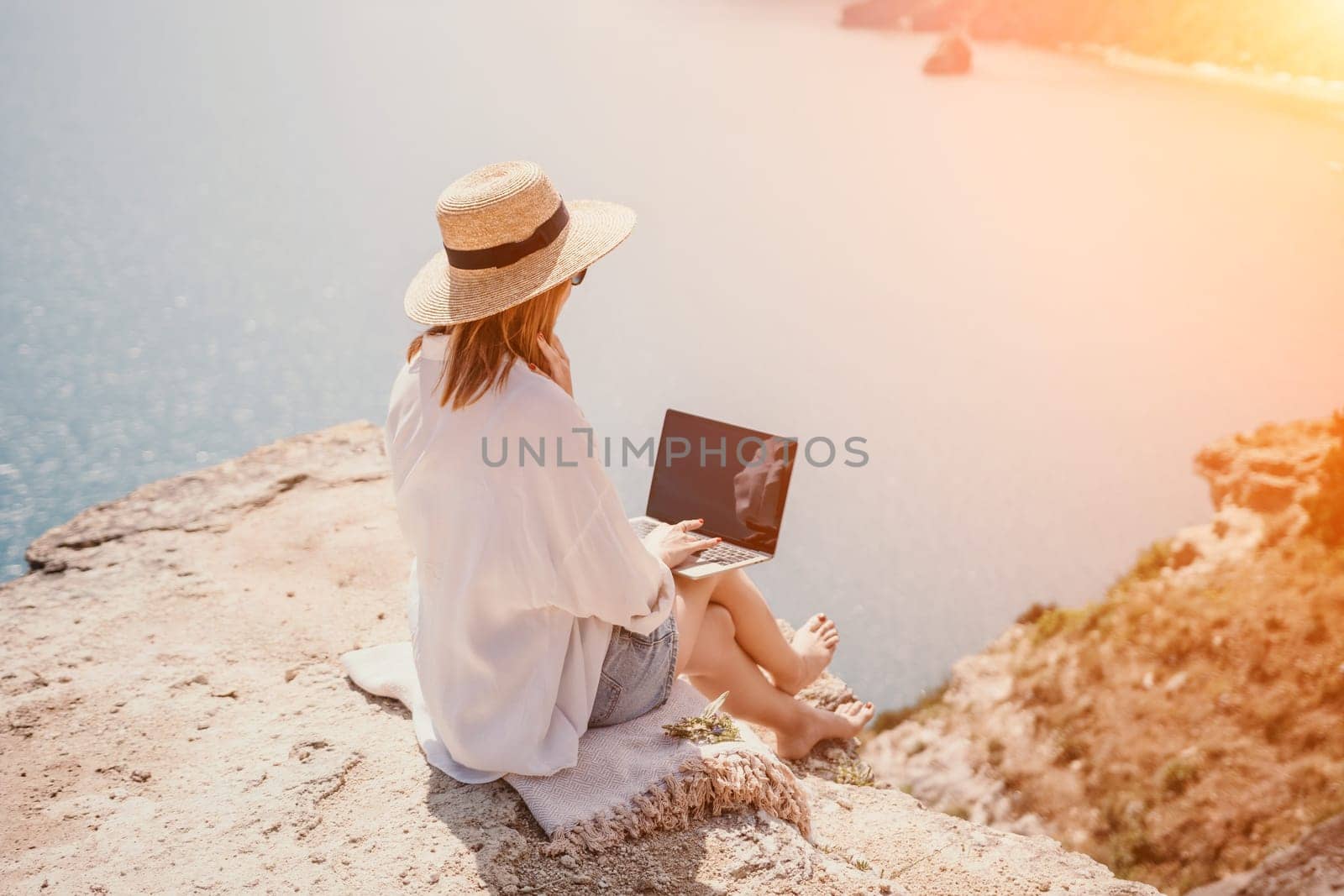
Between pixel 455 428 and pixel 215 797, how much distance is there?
0.89 m

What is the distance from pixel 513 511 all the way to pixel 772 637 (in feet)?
2.70

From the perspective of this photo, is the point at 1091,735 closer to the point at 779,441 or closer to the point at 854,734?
the point at 854,734

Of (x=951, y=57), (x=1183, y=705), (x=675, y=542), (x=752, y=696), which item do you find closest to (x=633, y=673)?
(x=675, y=542)

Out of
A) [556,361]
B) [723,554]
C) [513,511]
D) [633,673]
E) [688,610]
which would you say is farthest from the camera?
[723,554]

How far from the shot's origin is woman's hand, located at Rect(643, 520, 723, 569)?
1.91m

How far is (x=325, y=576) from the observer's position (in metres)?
2.69

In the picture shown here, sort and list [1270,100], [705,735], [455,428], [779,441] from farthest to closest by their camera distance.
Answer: [1270,100] < [779,441] < [705,735] < [455,428]

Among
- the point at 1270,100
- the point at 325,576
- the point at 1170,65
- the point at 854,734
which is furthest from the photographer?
the point at 1170,65

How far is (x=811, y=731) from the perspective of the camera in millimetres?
2289

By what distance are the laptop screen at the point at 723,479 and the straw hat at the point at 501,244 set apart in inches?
25.3

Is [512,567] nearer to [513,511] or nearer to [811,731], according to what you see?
[513,511]

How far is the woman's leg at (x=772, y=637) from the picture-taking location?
6.66 ft

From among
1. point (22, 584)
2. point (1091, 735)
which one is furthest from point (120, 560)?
point (1091, 735)

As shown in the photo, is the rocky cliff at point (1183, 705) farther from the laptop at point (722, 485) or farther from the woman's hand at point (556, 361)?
the woman's hand at point (556, 361)
